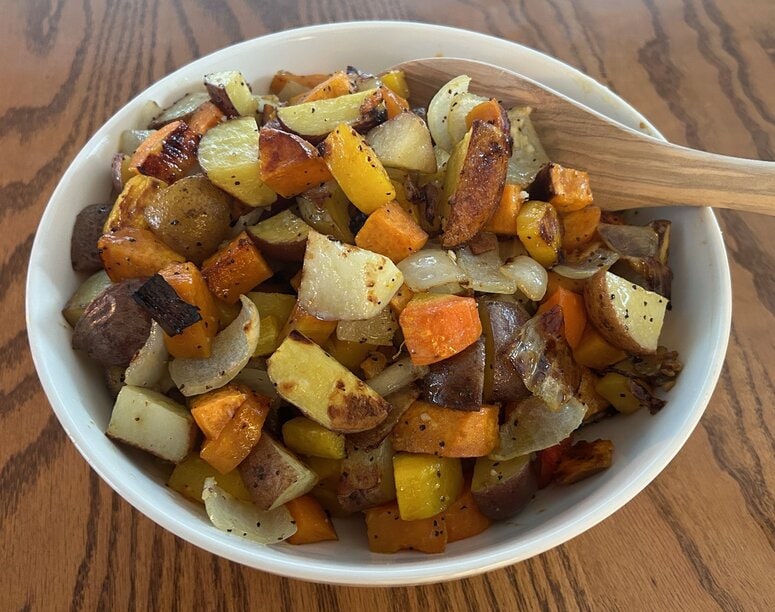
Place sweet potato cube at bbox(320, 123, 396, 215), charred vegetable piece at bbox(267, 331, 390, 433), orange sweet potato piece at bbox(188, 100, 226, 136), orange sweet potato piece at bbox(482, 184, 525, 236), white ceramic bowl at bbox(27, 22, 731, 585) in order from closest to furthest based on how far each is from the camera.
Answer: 1. white ceramic bowl at bbox(27, 22, 731, 585)
2. charred vegetable piece at bbox(267, 331, 390, 433)
3. sweet potato cube at bbox(320, 123, 396, 215)
4. orange sweet potato piece at bbox(482, 184, 525, 236)
5. orange sweet potato piece at bbox(188, 100, 226, 136)

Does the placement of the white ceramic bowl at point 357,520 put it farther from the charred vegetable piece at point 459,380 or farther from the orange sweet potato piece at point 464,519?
the charred vegetable piece at point 459,380

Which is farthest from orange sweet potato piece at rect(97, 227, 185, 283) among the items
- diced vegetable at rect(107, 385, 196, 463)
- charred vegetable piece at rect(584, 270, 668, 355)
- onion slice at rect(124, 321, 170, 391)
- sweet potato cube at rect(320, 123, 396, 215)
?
charred vegetable piece at rect(584, 270, 668, 355)

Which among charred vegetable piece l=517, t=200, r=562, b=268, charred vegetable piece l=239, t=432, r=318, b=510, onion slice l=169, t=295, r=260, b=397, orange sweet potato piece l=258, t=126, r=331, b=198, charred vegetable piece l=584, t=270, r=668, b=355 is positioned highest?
orange sweet potato piece l=258, t=126, r=331, b=198

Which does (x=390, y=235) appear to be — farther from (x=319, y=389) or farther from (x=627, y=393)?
(x=627, y=393)

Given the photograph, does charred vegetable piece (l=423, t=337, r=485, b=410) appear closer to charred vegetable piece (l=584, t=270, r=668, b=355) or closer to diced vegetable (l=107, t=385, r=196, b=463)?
charred vegetable piece (l=584, t=270, r=668, b=355)

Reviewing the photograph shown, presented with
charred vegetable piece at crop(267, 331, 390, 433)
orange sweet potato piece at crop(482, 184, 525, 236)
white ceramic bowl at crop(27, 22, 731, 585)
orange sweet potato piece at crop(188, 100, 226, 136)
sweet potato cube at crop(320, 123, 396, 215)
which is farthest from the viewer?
orange sweet potato piece at crop(188, 100, 226, 136)

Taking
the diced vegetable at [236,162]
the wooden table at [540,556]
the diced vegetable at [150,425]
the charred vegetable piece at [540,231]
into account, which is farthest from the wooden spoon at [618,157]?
the diced vegetable at [150,425]

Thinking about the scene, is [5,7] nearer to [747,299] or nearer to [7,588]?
[7,588]

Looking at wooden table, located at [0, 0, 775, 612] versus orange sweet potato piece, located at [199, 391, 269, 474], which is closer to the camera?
orange sweet potato piece, located at [199, 391, 269, 474]
